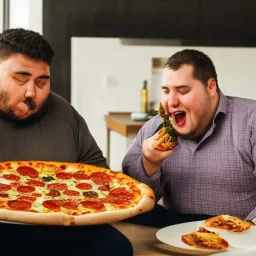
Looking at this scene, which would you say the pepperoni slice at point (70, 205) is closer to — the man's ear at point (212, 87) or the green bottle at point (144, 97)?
the man's ear at point (212, 87)

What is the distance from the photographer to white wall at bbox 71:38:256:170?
5277 millimetres

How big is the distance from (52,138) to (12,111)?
0.21 metres

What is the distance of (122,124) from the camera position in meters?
4.52

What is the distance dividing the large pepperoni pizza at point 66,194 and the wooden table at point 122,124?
2282 millimetres

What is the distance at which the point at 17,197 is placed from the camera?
72.2 inches

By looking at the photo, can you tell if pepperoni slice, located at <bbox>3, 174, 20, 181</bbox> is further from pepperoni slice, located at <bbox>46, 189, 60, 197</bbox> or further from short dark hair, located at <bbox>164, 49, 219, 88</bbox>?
short dark hair, located at <bbox>164, 49, 219, 88</bbox>

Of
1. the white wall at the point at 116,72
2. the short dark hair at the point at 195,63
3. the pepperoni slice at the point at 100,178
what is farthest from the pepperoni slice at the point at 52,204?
the white wall at the point at 116,72

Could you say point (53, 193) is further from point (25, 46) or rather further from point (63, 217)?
point (25, 46)

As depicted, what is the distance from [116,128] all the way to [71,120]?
2.40 metres

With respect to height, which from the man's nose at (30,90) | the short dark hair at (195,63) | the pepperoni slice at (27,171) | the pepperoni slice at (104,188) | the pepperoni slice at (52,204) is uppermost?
the short dark hair at (195,63)

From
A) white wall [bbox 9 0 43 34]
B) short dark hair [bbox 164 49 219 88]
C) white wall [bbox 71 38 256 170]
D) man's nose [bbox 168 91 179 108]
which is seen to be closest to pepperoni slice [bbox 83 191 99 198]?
man's nose [bbox 168 91 179 108]

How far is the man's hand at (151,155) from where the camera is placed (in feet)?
6.56

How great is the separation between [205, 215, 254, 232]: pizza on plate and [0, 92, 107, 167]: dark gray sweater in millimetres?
670

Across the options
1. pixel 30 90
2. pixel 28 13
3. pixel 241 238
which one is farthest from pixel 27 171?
pixel 28 13
